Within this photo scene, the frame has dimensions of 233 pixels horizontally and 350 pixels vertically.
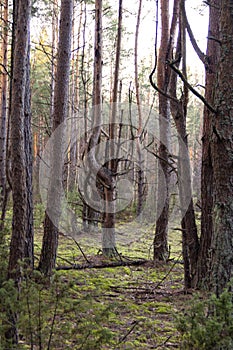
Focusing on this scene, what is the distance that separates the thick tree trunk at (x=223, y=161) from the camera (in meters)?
2.58

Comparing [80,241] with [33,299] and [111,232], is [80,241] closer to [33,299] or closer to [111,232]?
[111,232]

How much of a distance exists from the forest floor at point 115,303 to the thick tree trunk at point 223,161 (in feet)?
1.13

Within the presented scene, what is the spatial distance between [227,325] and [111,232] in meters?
5.81

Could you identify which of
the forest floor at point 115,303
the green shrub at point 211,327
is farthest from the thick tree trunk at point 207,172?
the green shrub at point 211,327

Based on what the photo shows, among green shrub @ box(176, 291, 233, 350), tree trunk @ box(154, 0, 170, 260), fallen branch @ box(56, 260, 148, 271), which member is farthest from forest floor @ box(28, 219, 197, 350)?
tree trunk @ box(154, 0, 170, 260)

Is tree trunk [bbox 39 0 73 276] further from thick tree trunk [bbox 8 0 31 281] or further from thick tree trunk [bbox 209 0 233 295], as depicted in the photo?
thick tree trunk [bbox 209 0 233 295]

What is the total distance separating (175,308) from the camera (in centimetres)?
473

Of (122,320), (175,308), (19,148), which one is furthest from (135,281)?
(19,148)

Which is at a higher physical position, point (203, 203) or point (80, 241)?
point (203, 203)

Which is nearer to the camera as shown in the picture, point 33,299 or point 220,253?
point 33,299

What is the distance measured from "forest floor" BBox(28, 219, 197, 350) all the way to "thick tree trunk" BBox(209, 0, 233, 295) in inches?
13.6

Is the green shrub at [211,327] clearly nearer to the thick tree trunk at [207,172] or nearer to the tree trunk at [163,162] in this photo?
the thick tree trunk at [207,172]

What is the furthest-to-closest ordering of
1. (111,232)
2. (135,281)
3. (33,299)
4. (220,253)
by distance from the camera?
(111,232) < (135,281) < (220,253) < (33,299)

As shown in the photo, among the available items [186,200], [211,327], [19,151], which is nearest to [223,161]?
[211,327]
